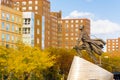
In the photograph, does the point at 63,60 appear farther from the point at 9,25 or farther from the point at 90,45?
the point at 90,45

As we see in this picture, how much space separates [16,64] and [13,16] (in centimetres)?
4547

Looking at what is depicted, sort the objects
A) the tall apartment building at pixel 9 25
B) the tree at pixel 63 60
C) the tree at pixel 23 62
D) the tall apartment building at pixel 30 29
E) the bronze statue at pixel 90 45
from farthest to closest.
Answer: the tall apartment building at pixel 30 29, the tall apartment building at pixel 9 25, the tree at pixel 63 60, the tree at pixel 23 62, the bronze statue at pixel 90 45

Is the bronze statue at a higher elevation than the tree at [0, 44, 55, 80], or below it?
higher

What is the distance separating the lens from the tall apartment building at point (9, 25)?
4732 inches

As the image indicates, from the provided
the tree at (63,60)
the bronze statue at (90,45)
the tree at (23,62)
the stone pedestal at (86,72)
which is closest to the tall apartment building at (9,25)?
the tree at (63,60)

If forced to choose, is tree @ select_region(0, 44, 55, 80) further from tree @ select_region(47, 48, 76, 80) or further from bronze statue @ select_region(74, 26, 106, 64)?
bronze statue @ select_region(74, 26, 106, 64)

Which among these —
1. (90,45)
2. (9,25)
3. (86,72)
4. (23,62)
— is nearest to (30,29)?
(9,25)

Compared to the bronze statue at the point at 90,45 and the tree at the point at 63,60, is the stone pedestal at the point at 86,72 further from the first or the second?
the tree at the point at 63,60

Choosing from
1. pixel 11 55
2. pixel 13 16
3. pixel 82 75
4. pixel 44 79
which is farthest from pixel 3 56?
pixel 82 75

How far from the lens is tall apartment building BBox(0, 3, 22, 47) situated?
120 m

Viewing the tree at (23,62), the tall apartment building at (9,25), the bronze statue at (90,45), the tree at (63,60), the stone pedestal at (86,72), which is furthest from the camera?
the tall apartment building at (9,25)

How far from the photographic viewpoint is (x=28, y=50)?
88.5 m

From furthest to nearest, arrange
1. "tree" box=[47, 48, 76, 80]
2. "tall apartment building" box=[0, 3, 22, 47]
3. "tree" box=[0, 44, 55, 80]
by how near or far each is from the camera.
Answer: "tall apartment building" box=[0, 3, 22, 47] → "tree" box=[47, 48, 76, 80] → "tree" box=[0, 44, 55, 80]

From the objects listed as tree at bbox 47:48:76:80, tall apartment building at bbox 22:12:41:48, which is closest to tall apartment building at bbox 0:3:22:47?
tall apartment building at bbox 22:12:41:48
